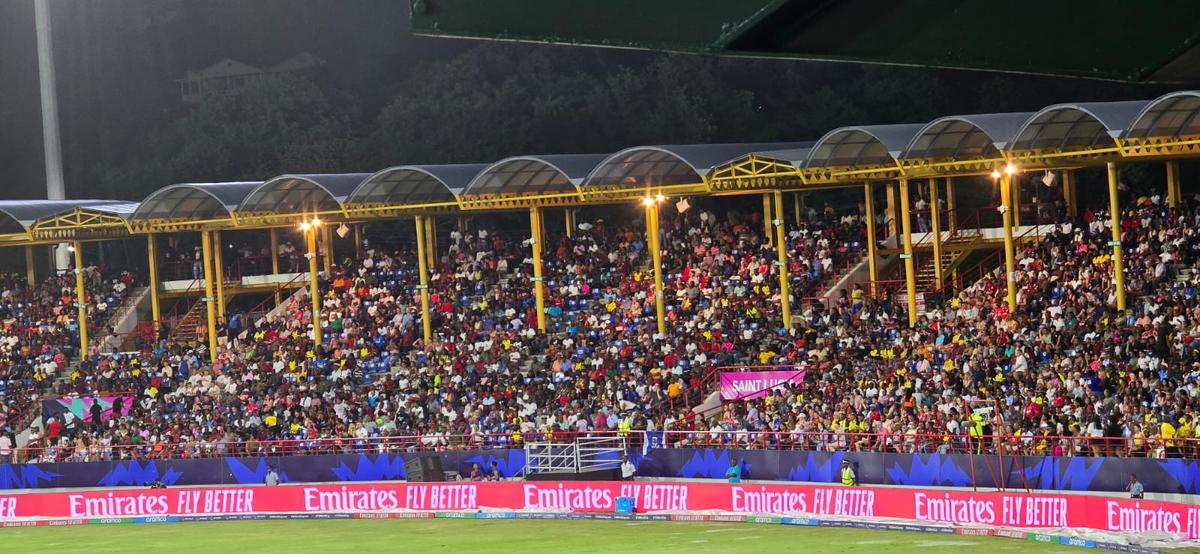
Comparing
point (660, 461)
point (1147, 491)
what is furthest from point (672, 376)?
point (1147, 491)

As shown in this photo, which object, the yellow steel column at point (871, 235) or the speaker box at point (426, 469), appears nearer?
the speaker box at point (426, 469)

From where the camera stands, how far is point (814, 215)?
149ft

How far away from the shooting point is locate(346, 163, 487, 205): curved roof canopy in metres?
42.8

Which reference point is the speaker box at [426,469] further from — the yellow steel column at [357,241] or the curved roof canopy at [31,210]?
the curved roof canopy at [31,210]

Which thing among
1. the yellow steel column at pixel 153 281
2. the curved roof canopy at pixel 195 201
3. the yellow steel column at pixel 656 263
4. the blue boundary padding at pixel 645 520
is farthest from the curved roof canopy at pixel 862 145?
the yellow steel column at pixel 153 281

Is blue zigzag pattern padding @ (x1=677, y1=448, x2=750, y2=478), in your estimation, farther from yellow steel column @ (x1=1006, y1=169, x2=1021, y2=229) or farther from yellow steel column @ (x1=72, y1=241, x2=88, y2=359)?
yellow steel column @ (x1=72, y1=241, x2=88, y2=359)

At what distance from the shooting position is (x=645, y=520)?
1218 inches

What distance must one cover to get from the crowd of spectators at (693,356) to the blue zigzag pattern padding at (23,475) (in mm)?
1572

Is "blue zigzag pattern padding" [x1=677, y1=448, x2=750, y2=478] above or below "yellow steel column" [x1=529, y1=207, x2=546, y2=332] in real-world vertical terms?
below

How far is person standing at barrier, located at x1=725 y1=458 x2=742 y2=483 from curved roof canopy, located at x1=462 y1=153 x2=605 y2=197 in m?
10.7

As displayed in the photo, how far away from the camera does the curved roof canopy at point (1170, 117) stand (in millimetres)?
28438

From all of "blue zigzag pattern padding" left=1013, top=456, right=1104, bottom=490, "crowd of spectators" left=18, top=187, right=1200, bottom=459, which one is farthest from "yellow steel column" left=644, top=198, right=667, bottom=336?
"blue zigzag pattern padding" left=1013, top=456, right=1104, bottom=490

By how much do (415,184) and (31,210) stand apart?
529 inches

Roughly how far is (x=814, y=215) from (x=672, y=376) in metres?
9.89
